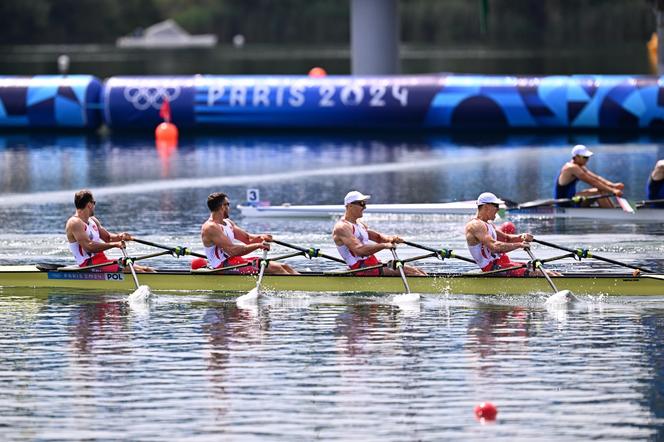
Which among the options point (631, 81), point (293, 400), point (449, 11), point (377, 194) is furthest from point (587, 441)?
point (449, 11)

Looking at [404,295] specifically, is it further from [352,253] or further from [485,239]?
[485,239]

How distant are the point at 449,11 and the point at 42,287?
9102 cm

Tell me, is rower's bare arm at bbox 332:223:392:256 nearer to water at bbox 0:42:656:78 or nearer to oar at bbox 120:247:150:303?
oar at bbox 120:247:150:303

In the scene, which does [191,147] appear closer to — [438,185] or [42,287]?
[438,185]

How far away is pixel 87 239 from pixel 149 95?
25.4 m

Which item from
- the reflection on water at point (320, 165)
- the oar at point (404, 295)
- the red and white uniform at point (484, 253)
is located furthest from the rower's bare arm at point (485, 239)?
the reflection on water at point (320, 165)

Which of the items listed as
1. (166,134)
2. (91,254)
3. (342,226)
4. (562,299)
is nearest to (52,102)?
(166,134)

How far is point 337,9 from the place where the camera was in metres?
119

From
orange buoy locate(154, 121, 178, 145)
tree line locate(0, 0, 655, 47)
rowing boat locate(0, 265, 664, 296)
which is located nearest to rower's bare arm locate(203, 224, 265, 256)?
rowing boat locate(0, 265, 664, 296)

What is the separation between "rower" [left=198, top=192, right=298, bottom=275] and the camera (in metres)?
23.2

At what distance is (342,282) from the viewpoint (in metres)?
22.8

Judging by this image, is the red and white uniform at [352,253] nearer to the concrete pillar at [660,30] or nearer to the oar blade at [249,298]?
the oar blade at [249,298]

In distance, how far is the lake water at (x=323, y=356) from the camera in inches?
645

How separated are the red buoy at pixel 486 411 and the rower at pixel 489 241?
612cm
